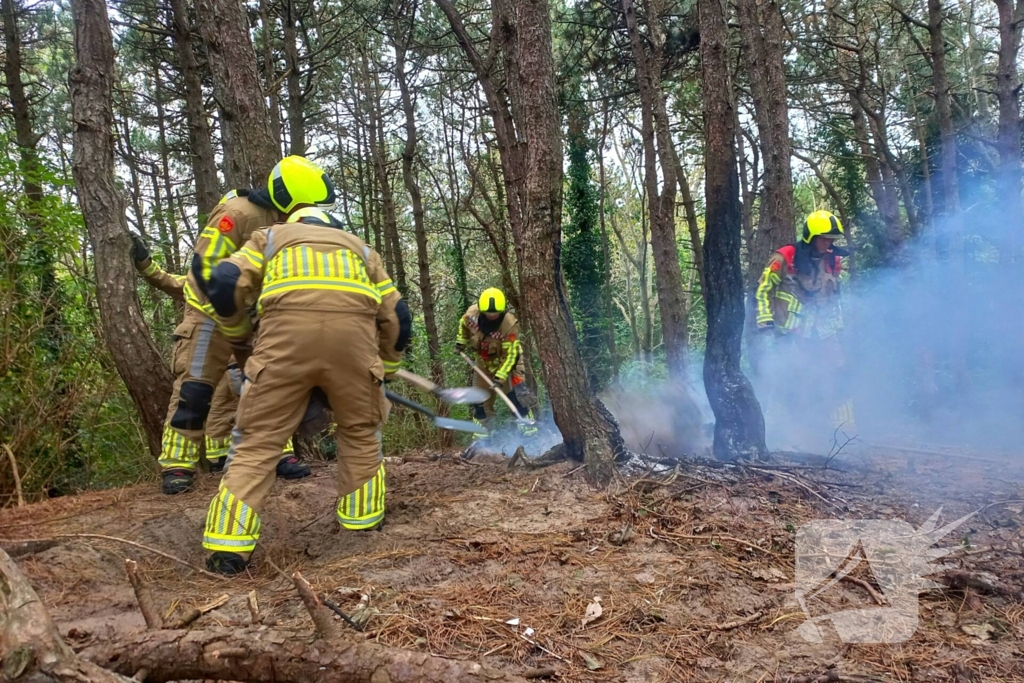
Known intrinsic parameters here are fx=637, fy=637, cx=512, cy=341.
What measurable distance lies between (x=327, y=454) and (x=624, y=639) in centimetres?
432

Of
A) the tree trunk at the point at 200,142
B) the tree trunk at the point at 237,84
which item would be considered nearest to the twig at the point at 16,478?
the tree trunk at the point at 237,84

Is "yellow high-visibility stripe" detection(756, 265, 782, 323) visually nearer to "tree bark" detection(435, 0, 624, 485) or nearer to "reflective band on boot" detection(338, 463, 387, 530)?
"tree bark" detection(435, 0, 624, 485)

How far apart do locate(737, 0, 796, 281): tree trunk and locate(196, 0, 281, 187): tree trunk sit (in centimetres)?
620

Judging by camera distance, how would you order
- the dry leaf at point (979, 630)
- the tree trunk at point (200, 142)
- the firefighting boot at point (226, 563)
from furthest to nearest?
the tree trunk at point (200, 142)
the firefighting boot at point (226, 563)
the dry leaf at point (979, 630)

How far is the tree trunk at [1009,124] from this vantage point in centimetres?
763

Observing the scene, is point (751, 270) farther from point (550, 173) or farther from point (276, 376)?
point (276, 376)

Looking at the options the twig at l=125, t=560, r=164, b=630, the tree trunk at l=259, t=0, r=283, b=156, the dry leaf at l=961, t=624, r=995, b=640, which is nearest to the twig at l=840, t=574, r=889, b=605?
the dry leaf at l=961, t=624, r=995, b=640

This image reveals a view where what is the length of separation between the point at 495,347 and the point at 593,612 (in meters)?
6.12

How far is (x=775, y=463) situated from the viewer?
4.73 meters

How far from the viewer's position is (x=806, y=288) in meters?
7.23

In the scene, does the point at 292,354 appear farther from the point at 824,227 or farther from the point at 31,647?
the point at 824,227

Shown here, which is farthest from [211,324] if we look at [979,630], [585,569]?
[979,630]

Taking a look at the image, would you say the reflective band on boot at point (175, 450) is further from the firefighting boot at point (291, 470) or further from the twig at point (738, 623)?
the twig at point (738, 623)

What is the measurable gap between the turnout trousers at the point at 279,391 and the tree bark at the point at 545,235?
5.34ft
